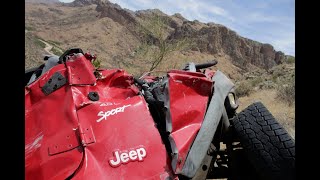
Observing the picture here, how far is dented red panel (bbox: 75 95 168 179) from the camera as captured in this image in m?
2.42

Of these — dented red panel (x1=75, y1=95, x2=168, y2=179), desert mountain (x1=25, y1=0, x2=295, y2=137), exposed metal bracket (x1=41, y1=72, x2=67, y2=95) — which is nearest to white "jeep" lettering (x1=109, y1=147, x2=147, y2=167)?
dented red panel (x1=75, y1=95, x2=168, y2=179)

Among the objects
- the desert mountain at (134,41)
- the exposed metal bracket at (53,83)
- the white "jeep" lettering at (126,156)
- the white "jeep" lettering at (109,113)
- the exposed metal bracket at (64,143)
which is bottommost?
the white "jeep" lettering at (126,156)

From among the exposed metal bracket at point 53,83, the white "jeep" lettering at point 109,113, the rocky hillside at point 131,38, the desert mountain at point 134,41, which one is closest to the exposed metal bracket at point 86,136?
the white "jeep" lettering at point 109,113

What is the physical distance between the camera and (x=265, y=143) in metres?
2.66

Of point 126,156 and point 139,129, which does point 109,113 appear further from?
point 126,156

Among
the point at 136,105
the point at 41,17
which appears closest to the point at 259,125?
the point at 136,105

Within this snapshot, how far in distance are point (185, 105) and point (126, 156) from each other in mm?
572

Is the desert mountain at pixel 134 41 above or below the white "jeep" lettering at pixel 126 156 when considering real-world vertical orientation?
above

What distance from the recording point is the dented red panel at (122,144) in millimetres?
2416

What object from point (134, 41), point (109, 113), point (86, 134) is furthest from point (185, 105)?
point (134, 41)

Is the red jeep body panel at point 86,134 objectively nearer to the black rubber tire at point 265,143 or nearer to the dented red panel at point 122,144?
the dented red panel at point 122,144
